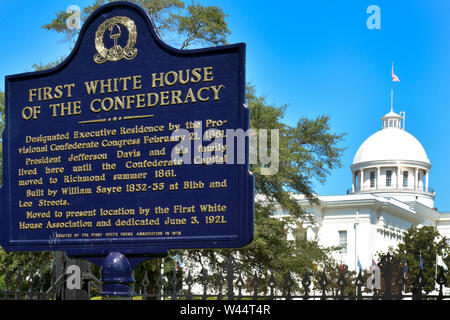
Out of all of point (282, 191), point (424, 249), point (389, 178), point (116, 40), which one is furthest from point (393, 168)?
point (116, 40)

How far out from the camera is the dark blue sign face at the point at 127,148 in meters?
7.81

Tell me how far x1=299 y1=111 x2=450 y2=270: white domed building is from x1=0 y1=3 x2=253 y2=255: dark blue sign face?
7543 cm

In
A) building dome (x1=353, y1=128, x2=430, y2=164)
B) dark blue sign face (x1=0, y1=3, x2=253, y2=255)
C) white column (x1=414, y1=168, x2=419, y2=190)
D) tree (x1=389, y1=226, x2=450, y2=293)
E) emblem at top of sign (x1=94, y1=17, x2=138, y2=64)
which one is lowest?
tree (x1=389, y1=226, x2=450, y2=293)

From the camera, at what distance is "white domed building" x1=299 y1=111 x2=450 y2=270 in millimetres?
83062

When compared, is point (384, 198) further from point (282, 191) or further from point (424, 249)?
point (282, 191)

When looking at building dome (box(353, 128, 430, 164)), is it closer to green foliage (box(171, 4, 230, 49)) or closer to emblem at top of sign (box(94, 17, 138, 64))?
green foliage (box(171, 4, 230, 49))

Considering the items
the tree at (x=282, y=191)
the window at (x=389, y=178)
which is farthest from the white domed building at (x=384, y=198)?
the tree at (x=282, y=191)

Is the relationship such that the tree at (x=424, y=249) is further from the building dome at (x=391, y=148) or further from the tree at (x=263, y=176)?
the building dome at (x=391, y=148)

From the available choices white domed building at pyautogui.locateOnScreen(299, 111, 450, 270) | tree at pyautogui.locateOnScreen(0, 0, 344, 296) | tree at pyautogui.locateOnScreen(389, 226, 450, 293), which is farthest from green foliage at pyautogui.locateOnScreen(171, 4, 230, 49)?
white domed building at pyautogui.locateOnScreen(299, 111, 450, 270)

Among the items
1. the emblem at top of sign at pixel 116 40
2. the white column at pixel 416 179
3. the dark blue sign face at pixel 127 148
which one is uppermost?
the white column at pixel 416 179

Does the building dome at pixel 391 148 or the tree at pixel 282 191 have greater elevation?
the building dome at pixel 391 148

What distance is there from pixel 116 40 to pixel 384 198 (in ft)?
272

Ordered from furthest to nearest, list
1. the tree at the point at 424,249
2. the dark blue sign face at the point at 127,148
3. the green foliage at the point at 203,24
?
the tree at the point at 424,249, the green foliage at the point at 203,24, the dark blue sign face at the point at 127,148
